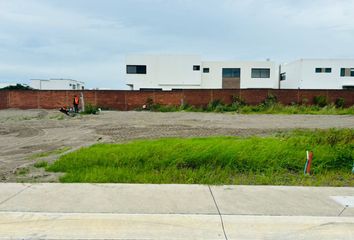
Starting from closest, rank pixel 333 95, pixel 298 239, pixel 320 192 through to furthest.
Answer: pixel 298 239
pixel 320 192
pixel 333 95

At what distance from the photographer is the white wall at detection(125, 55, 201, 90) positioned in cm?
4778

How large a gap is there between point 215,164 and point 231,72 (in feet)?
149

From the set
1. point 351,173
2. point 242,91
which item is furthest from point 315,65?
point 351,173

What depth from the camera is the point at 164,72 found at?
4797 cm

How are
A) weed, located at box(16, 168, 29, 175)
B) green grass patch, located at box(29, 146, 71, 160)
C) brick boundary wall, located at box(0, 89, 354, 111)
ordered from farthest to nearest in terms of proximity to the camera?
1. brick boundary wall, located at box(0, 89, 354, 111)
2. green grass patch, located at box(29, 146, 71, 160)
3. weed, located at box(16, 168, 29, 175)

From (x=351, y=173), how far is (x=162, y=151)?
189 inches

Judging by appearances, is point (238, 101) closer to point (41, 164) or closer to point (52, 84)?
point (41, 164)

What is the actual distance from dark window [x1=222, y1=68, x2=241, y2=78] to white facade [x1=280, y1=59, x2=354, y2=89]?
11571 mm

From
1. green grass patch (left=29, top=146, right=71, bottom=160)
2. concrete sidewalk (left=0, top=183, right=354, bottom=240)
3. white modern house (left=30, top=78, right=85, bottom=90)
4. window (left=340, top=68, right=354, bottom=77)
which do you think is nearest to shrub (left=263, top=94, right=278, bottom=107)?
window (left=340, top=68, right=354, bottom=77)

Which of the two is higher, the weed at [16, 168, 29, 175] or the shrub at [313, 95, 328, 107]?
the shrub at [313, 95, 328, 107]

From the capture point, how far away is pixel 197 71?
4853 cm

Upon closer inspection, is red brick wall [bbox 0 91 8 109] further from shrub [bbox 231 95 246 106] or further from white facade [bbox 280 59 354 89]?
white facade [bbox 280 59 354 89]

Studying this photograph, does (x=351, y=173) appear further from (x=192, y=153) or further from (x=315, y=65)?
(x=315, y=65)

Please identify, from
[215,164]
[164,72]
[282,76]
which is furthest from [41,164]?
[282,76]
